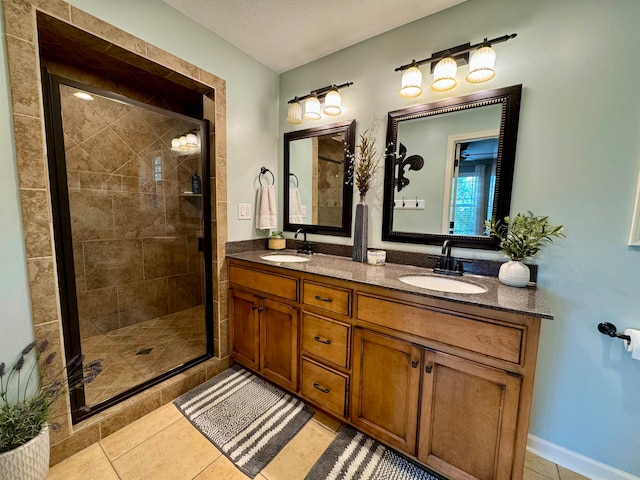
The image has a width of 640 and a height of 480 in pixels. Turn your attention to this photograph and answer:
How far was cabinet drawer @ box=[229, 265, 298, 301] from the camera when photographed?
1560mm

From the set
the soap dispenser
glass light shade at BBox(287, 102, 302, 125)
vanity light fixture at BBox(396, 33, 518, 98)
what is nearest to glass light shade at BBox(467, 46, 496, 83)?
vanity light fixture at BBox(396, 33, 518, 98)

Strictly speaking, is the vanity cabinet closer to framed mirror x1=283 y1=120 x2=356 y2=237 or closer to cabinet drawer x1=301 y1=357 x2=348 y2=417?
cabinet drawer x1=301 y1=357 x2=348 y2=417

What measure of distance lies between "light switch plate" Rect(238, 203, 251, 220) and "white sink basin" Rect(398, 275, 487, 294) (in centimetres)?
130

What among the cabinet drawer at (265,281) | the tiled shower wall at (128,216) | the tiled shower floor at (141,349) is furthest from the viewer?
the tiled shower wall at (128,216)

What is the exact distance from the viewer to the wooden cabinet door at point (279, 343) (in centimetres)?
158

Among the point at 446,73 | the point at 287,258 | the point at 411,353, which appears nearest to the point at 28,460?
the point at 287,258

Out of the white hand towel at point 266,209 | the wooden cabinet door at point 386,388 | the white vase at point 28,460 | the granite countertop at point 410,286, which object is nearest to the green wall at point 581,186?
the granite countertop at point 410,286

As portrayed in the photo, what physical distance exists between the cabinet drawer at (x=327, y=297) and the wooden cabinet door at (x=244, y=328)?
1.46 ft

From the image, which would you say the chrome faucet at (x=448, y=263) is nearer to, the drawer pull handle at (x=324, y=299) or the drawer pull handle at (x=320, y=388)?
the drawer pull handle at (x=324, y=299)

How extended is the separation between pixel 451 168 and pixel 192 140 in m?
1.93

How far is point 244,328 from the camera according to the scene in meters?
1.87

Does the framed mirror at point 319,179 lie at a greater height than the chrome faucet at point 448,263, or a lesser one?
greater

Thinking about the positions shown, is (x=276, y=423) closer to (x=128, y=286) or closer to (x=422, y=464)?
(x=422, y=464)

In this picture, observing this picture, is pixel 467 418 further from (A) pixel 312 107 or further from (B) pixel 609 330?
(A) pixel 312 107
